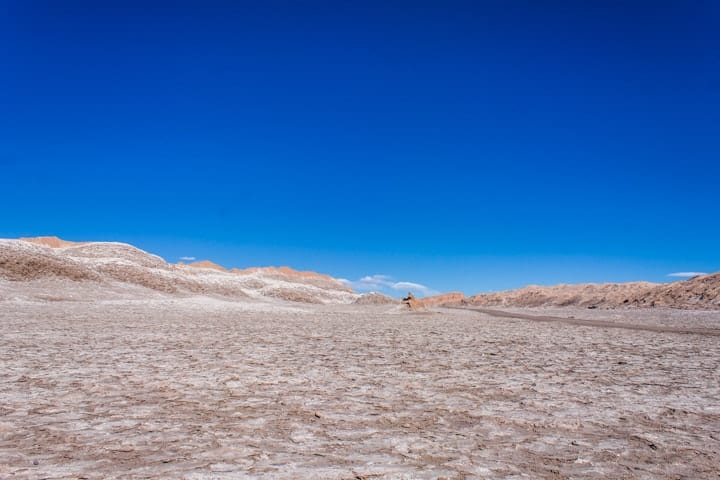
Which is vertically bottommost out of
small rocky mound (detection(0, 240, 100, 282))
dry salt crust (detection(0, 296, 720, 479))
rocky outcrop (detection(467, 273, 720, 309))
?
dry salt crust (detection(0, 296, 720, 479))

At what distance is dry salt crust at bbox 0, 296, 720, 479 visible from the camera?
13.4 feet

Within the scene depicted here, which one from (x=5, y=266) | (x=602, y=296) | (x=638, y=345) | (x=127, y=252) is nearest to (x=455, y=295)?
(x=602, y=296)

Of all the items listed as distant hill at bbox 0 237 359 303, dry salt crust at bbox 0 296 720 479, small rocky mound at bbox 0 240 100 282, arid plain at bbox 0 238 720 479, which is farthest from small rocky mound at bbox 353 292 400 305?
dry salt crust at bbox 0 296 720 479

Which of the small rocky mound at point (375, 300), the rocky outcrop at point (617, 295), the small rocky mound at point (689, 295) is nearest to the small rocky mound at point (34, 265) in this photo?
the small rocky mound at point (375, 300)

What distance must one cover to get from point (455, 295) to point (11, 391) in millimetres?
108717

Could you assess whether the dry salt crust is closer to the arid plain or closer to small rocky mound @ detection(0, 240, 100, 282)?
the arid plain

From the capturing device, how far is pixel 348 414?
Answer: 5.71 metres

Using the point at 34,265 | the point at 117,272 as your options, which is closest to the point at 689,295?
the point at 117,272

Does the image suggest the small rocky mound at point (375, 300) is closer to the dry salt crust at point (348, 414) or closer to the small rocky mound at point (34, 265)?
the small rocky mound at point (34, 265)

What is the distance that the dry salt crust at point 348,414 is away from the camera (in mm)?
4086

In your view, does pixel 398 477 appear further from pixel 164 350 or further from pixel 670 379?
pixel 164 350

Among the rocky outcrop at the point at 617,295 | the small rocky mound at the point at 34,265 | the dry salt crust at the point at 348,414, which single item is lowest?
the dry salt crust at the point at 348,414

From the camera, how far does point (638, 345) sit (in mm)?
13836

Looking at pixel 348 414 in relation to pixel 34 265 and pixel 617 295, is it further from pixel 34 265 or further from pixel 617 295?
pixel 617 295
